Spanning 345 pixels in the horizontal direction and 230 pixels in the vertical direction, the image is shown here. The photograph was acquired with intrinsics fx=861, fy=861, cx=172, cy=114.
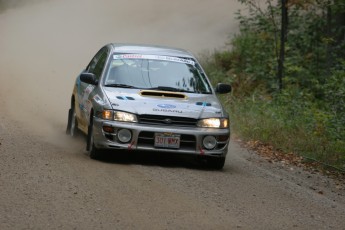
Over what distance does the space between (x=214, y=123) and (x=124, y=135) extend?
1310mm

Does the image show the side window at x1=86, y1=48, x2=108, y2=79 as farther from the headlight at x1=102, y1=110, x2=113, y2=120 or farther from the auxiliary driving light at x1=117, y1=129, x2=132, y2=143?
the auxiliary driving light at x1=117, y1=129, x2=132, y2=143

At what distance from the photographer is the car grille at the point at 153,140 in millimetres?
11773

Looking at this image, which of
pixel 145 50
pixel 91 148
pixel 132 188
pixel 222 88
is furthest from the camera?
pixel 145 50

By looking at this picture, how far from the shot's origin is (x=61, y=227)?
312 inches

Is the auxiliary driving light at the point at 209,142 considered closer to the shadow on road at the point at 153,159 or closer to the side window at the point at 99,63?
the shadow on road at the point at 153,159

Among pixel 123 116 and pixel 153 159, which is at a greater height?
pixel 123 116

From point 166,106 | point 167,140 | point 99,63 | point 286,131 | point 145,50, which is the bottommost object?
point 286,131

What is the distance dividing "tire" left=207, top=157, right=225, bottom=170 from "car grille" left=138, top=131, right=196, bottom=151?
20.3 inches

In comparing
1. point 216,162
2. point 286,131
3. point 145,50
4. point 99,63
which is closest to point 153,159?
point 216,162

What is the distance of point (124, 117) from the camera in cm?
1182

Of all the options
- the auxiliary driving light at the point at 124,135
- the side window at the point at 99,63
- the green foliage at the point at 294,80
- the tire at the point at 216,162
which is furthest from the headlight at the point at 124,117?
the green foliage at the point at 294,80

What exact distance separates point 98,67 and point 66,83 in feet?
39.5

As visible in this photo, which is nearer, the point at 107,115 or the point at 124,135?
the point at 124,135

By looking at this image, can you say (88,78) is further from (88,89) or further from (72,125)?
(72,125)
